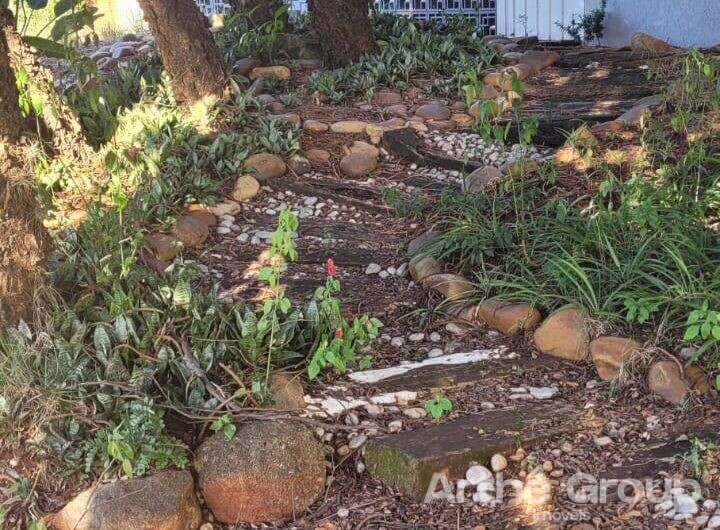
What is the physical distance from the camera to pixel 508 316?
11.7 ft

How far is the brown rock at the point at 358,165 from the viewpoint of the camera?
17.7 ft

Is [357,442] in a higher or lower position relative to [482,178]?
lower

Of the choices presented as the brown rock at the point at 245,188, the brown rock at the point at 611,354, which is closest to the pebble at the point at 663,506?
the brown rock at the point at 611,354

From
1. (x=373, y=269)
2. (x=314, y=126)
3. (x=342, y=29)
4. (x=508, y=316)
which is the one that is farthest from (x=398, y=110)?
(x=508, y=316)

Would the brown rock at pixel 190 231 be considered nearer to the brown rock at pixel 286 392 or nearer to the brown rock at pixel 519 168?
the brown rock at pixel 286 392

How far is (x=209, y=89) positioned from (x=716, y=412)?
13.5ft

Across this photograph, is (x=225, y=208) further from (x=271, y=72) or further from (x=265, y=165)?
(x=271, y=72)

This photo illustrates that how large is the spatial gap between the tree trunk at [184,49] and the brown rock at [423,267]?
2373mm

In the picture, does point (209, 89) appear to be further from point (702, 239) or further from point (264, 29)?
point (702, 239)

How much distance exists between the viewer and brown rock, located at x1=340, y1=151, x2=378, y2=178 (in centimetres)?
538

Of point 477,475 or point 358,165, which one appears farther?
point 358,165

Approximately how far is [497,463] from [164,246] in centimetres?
227

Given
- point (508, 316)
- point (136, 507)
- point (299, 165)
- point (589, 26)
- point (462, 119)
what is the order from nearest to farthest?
1. point (136, 507)
2. point (508, 316)
3. point (299, 165)
4. point (462, 119)
5. point (589, 26)

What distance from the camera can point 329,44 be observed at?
→ 700cm
